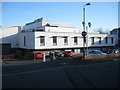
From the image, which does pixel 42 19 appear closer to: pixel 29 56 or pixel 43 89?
pixel 29 56

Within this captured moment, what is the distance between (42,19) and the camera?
7469cm

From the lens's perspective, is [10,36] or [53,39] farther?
[10,36]

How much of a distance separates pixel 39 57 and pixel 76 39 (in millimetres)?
17535

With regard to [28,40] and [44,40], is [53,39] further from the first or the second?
[28,40]

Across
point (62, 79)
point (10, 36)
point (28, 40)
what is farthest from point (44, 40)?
point (62, 79)

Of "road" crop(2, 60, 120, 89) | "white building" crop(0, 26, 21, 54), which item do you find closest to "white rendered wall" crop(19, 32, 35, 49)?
"white building" crop(0, 26, 21, 54)

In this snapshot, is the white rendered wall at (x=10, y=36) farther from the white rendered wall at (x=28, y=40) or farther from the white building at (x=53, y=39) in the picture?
the white rendered wall at (x=28, y=40)

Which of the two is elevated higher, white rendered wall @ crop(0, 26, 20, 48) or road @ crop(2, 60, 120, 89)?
white rendered wall @ crop(0, 26, 20, 48)

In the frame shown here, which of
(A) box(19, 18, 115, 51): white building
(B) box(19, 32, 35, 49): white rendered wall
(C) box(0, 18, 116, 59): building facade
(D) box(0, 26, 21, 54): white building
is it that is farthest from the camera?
(D) box(0, 26, 21, 54): white building

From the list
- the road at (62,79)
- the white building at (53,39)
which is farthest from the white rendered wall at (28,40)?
the road at (62,79)

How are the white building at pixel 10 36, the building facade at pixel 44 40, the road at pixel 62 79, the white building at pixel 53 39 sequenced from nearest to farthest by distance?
the road at pixel 62 79
the white building at pixel 53 39
the building facade at pixel 44 40
the white building at pixel 10 36

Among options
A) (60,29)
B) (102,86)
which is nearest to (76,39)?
(60,29)

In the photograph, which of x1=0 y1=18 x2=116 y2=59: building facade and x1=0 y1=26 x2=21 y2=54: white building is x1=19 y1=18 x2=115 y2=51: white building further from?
x1=0 y1=26 x2=21 y2=54: white building

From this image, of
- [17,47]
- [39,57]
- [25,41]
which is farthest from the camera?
[17,47]
